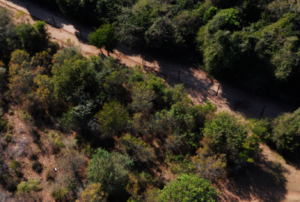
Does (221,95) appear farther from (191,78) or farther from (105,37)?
(105,37)

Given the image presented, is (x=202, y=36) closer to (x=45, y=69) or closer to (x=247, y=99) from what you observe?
(x=247, y=99)

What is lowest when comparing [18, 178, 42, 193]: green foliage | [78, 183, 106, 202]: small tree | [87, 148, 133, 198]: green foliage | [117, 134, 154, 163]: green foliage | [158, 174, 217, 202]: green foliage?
[18, 178, 42, 193]: green foliage

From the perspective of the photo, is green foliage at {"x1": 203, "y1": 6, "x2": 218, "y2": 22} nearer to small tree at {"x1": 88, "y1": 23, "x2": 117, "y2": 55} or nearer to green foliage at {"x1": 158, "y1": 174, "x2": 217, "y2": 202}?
small tree at {"x1": 88, "y1": 23, "x2": 117, "y2": 55}

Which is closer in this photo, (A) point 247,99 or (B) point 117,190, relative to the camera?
(B) point 117,190

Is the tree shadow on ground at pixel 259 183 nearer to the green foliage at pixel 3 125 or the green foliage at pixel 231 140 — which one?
the green foliage at pixel 231 140

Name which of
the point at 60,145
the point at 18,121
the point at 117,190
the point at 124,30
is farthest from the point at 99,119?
the point at 124,30

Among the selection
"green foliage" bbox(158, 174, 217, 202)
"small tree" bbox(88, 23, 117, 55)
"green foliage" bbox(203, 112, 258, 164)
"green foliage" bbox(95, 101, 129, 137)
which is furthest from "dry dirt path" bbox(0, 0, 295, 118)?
"green foliage" bbox(158, 174, 217, 202)
